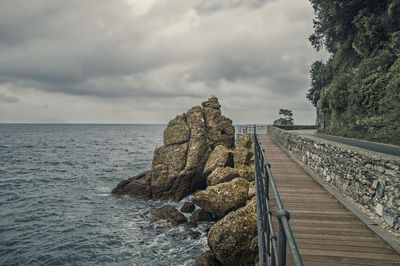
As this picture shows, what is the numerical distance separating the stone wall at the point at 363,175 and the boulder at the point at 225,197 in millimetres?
3892

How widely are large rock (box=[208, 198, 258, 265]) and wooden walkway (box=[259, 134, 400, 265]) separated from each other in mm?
1790

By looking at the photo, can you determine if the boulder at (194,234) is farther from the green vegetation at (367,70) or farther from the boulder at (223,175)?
the green vegetation at (367,70)

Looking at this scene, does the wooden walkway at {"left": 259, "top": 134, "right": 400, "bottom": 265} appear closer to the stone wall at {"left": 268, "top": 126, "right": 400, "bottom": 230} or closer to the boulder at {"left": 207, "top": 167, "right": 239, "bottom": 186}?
the stone wall at {"left": 268, "top": 126, "right": 400, "bottom": 230}

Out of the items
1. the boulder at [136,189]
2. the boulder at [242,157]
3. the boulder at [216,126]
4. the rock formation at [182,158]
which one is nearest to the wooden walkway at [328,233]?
the boulder at [242,157]

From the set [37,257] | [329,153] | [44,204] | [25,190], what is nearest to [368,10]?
[329,153]

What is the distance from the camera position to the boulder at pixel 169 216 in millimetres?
14103

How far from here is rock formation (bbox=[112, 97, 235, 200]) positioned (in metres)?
19.0

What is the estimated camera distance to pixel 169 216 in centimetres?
1442

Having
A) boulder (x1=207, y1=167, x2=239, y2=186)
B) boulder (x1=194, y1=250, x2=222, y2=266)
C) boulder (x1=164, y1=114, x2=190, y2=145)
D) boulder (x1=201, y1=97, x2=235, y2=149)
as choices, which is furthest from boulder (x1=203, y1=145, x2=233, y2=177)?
boulder (x1=194, y1=250, x2=222, y2=266)

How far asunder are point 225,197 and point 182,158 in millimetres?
8003

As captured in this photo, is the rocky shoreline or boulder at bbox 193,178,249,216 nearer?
the rocky shoreline

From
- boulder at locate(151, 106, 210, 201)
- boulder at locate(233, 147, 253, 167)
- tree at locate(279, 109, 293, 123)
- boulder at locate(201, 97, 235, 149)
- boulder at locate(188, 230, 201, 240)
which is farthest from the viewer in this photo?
tree at locate(279, 109, 293, 123)

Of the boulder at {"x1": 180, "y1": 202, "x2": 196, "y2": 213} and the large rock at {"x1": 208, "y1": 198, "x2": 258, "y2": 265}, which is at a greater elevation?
the large rock at {"x1": 208, "y1": 198, "x2": 258, "y2": 265}

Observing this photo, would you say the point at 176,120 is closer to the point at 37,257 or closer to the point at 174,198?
the point at 174,198
